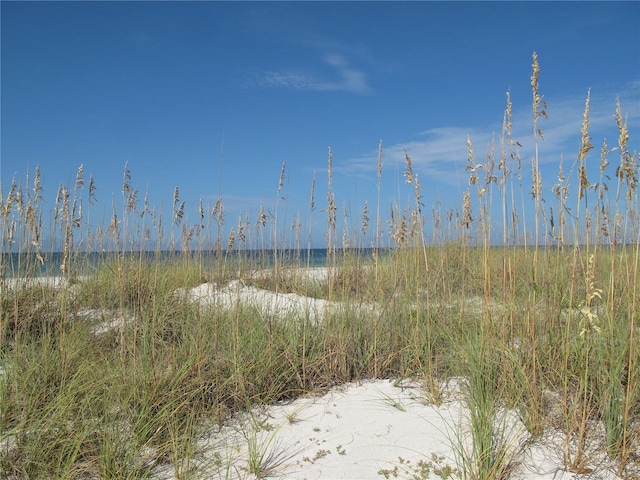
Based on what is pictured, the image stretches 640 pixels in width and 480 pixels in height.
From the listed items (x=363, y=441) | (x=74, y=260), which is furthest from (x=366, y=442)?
(x=74, y=260)

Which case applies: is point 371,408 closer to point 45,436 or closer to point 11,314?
point 45,436

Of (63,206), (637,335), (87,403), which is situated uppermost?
(63,206)

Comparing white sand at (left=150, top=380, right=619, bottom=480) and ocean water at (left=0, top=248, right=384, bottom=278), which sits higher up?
ocean water at (left=0, top=248, right=384, bottom=278)

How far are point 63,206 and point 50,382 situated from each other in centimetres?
151

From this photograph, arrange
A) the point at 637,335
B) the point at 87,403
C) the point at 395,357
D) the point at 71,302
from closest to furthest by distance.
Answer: the point at 87,403 → the point at 637,335 → the point at 395,357 → the point at 71,302

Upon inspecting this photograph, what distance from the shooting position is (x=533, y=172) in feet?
7.94

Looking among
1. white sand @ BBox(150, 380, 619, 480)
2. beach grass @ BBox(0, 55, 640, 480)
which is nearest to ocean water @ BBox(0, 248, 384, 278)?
beach grass @ BBox(0, 55, 640, 480)

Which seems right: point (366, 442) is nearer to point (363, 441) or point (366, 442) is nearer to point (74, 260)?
point (363, 441)

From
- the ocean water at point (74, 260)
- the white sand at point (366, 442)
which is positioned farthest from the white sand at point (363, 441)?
the ocean water at point (74, 260)

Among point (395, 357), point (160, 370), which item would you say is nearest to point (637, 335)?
point (395, 357)

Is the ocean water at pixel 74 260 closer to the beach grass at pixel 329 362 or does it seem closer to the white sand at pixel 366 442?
the beach grass at pixel 329 362

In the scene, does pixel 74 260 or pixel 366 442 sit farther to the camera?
pixel 74 260

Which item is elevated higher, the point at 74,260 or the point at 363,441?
the point at 74,260

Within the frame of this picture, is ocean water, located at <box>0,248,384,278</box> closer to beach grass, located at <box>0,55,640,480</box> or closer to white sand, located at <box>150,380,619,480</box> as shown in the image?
beach grass, located at <box>0,55,640,480</box>
